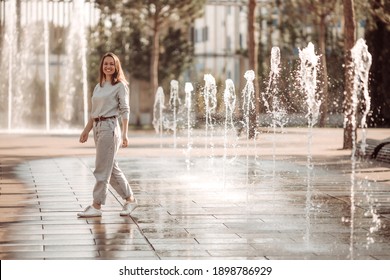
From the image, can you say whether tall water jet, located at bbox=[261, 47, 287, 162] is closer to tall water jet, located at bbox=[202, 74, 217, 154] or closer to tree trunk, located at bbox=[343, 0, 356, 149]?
tall water jet, located at bbox=[202, 74, 217, 154]

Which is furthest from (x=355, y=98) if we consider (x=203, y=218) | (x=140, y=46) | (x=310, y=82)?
(x=140, y=46)

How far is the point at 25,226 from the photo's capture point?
31.9 ft

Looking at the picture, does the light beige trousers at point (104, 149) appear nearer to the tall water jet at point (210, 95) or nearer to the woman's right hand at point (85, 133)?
the woman's right hand at point (85, 133)

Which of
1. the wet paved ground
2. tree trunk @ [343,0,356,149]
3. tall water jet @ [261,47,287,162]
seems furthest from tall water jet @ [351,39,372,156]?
the wet paved ground

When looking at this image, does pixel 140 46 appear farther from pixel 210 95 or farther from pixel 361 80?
pixel 361 80

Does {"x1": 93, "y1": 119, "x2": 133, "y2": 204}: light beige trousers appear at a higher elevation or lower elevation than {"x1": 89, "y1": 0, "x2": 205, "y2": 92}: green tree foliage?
lower

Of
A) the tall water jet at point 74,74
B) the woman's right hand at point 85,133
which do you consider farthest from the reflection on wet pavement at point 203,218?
the tall water jet at point 74,74

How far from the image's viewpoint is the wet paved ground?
8391 millimetres

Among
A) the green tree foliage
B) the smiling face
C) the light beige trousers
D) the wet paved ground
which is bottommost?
the wet paved ground

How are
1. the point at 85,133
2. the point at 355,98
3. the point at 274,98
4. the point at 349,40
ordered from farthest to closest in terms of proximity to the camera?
1. the point at 274,98
2. the point at 355,98
3. the point at 349,40
4. the point at 85,133

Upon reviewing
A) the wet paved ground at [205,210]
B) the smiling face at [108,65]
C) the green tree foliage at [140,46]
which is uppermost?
the green tree foliage at [140,46]

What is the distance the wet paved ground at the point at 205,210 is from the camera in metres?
8.39

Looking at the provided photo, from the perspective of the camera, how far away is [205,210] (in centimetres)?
1109
